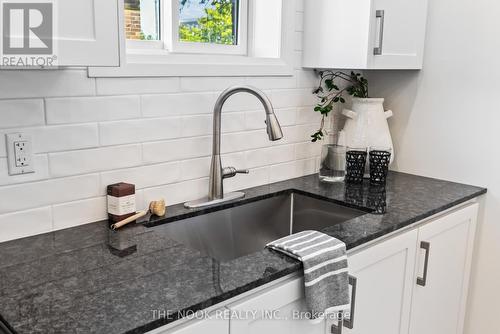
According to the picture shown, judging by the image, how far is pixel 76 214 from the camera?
57.6 inches

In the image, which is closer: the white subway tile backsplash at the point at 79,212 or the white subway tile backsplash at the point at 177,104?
the white subway tile backsplash at the point at 79,212

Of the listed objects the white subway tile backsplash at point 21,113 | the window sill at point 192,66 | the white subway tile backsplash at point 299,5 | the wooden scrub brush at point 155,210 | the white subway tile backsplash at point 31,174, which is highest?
the white subway tile backsplash at point 299,5

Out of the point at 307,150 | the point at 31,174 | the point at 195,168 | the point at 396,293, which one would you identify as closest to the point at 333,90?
the point at 307,150

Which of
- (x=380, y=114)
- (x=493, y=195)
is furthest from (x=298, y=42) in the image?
(x=493, y=195)

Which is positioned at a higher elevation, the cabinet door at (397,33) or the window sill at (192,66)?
the cabinet door at (397,33)

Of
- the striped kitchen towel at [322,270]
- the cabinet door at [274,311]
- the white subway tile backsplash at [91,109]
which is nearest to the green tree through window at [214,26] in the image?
the white subway tile backsplash at [91,109]

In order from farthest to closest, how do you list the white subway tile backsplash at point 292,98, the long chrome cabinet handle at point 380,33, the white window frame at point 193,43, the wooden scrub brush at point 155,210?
the white subway tile backsplash at point 292,98 → the long chrome cabinet handle at point 380,33 → the white window frame at point 193,43 → the wooden scrub brush at point 155,210

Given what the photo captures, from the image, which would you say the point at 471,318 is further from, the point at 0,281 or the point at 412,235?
the point at 0,281

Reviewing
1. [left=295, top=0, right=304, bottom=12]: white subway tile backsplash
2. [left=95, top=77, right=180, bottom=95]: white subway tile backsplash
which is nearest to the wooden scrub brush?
[left=95, top=77, right=180, bottom=95]: white subway tile backsplash

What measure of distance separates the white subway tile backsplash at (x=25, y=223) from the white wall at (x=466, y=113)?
159 cm

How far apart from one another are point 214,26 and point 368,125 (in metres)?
0.80

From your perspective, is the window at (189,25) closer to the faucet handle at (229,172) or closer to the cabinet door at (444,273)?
the faucet handle at (229,172)

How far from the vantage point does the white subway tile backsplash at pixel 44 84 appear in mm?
1270

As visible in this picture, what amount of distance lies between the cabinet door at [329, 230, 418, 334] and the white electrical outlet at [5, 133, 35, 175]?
0.95 meters
